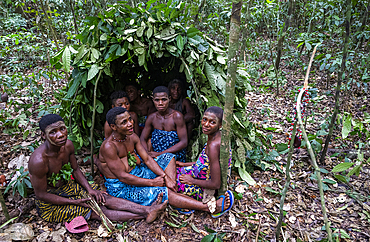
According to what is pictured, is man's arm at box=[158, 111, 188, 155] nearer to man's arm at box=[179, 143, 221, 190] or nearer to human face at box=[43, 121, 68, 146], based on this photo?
man's arm at box=[179, 143, 221, 190]

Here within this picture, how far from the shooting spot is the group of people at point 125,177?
102 inches

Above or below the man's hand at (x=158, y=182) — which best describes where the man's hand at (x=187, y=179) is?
above

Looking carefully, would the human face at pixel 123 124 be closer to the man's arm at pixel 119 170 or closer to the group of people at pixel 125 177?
the group of people at pixel 125 177

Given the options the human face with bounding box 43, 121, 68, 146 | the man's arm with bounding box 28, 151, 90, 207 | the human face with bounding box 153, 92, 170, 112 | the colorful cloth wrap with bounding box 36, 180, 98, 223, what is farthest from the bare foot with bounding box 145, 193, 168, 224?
the human face with bounding box 153, 92, 170, 112

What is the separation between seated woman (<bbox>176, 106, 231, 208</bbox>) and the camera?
8.68 ft

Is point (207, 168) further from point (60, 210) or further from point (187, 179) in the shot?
A: point (60, 210)

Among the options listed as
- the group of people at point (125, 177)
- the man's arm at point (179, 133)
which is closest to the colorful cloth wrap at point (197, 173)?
the group of people at point (125, 177)

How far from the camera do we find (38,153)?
2.54 metres

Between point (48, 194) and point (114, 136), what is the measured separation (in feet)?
3.14

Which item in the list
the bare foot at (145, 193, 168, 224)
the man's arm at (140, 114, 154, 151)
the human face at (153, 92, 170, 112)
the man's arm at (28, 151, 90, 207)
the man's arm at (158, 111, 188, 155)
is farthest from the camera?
the man's arm at (140, 114, 154, 151)

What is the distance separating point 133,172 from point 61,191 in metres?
0.88

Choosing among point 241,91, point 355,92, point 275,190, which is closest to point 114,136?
point 241,91

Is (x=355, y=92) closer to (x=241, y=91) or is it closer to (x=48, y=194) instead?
(x=241, y=91)

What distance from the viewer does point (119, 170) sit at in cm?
298
